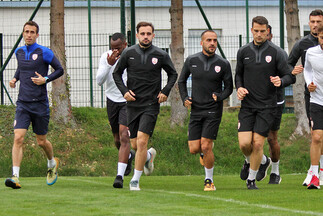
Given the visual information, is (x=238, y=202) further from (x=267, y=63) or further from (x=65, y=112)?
(x=65, y=112)

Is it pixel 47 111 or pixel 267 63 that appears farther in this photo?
pixel 47 111

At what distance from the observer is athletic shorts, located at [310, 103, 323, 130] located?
9594 millimetres

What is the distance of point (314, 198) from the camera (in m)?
8.21

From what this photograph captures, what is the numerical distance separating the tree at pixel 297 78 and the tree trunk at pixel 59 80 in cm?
584

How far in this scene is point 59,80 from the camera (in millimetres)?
17359

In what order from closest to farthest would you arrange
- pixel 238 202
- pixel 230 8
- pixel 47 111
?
pixel 238 202, pixel 47 111, pixel 230 8

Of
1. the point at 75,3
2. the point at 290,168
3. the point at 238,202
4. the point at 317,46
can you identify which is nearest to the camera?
the point at 238,202

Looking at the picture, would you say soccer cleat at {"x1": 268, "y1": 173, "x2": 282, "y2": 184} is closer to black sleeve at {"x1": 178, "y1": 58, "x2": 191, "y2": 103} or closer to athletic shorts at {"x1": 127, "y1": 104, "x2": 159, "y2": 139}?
black sleeve at {"x1": 178, "y1": 58, "x2": 191, "y2": 103}

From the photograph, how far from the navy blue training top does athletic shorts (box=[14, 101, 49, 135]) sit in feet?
0.31

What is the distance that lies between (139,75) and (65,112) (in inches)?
311

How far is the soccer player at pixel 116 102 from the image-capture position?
1016 cm

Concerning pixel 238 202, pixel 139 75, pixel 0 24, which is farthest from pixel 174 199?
pixel 0 24

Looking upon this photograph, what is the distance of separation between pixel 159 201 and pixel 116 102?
3.63 m

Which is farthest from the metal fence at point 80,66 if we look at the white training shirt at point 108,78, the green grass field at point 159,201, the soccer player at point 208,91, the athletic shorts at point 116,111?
the soccer player at point 208,91
